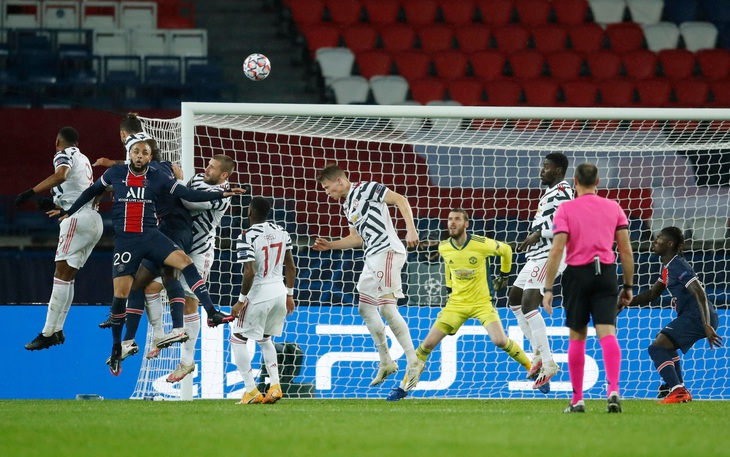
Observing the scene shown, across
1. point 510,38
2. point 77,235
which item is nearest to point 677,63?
point 510,38

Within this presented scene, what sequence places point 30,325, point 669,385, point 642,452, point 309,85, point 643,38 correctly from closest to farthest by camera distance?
1. point 642,452
2. point 669,385
3. point 30,325
4. point 309,85
5. point 643,38

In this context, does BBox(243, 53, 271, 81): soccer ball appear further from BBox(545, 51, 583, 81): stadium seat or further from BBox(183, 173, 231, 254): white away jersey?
BBox(545, 51, 583, 81): stadium seat

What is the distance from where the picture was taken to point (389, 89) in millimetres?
17312

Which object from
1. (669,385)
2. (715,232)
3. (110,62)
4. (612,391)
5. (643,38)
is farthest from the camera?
(643,38)

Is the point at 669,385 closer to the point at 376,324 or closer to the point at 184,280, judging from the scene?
the point at 376,324

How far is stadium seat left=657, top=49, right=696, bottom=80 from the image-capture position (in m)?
18.8

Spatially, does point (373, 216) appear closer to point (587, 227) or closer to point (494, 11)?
point (587, 227)

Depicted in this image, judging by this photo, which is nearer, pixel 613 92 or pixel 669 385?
pixel 669 385

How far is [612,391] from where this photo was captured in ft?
26.0

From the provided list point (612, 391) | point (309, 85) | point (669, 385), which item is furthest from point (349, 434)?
point (309, 85)

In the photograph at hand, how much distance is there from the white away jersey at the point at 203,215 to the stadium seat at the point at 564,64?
30.7ft

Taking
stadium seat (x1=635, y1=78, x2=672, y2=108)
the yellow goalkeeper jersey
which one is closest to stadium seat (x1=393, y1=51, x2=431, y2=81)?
stadium seat (x1=635, y1=78, x2=672, y2=108)

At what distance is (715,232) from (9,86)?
968cm

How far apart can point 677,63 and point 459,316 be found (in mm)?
10242
